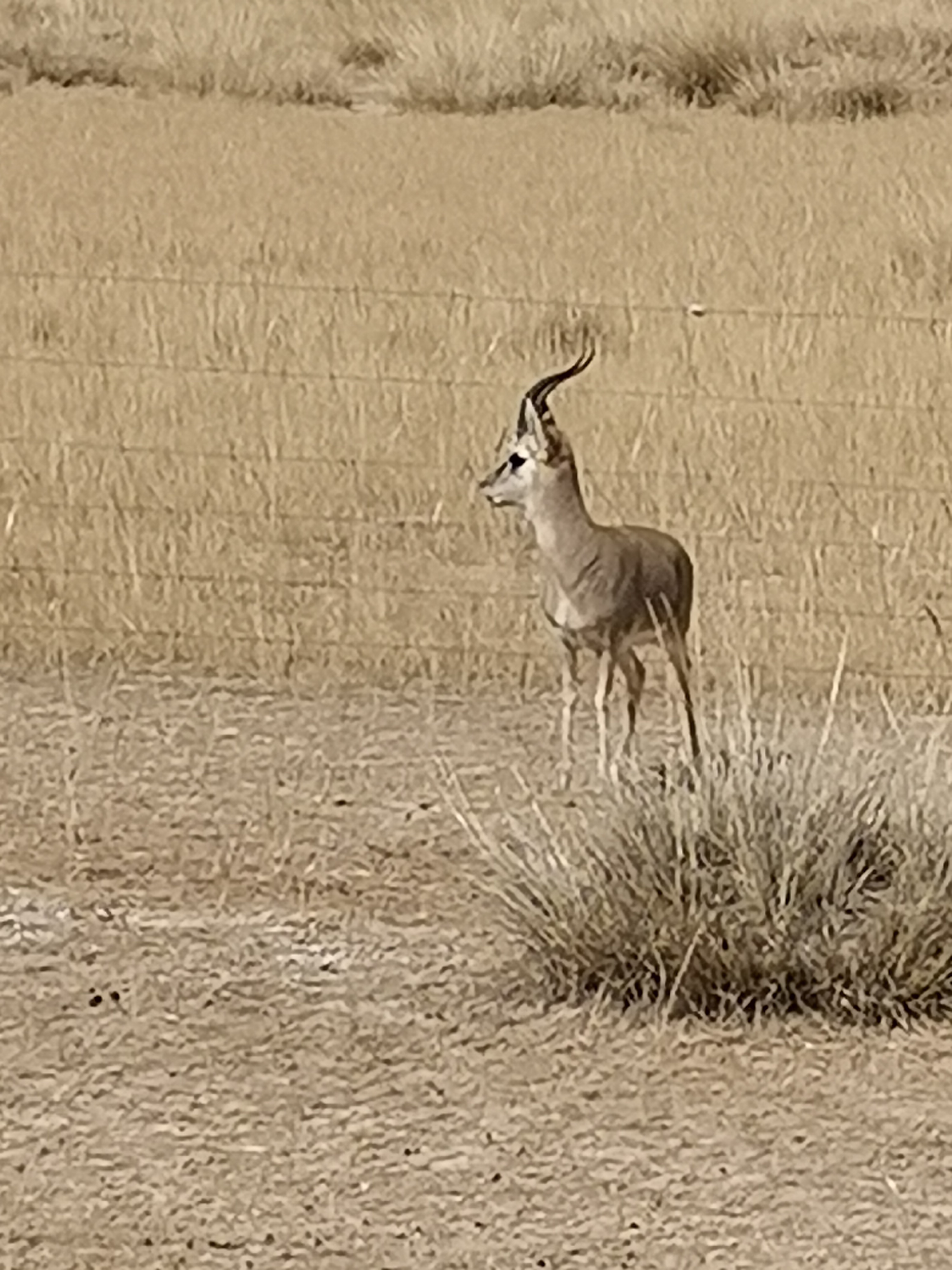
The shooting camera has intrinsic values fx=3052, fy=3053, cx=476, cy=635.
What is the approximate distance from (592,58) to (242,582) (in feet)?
59.7

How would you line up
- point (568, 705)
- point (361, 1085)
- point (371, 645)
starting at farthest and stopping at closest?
1. point (371, 645)
2. point (568, 705)
3. point (361, 1085)

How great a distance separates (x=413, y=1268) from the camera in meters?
4.86

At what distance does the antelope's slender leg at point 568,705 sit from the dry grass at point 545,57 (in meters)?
17.7

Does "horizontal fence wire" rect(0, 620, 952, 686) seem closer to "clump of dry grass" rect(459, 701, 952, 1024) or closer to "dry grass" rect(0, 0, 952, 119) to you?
"clump of dry grass" rect(459, 701, 952, 1024)

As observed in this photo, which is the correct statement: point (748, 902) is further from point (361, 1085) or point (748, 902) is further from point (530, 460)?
point (530, 460)

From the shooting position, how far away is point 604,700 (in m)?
7.37

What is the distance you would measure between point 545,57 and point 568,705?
20129mm

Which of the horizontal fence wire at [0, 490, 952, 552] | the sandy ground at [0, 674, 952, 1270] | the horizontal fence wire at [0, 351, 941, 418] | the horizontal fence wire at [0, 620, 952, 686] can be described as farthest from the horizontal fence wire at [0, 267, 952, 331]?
the sandy ground at [0, 674, 952, 1270]

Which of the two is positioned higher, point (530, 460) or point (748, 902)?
point (530, 460)

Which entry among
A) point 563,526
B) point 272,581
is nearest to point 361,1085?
point 563,526

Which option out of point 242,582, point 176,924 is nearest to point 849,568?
point 242,582

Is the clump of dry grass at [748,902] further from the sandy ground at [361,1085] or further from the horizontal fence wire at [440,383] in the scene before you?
the horizontal fence wire at [440,383]

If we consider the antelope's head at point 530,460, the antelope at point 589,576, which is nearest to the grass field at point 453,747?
the antelope at point 589,576

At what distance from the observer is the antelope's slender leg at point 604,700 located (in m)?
7.21
